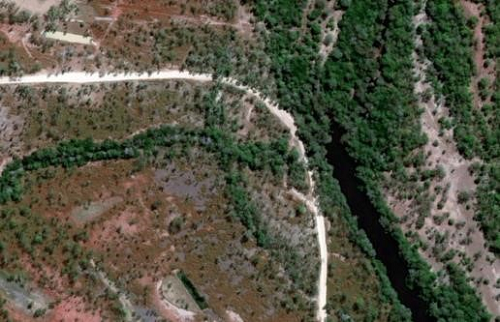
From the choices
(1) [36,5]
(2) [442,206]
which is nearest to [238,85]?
(1) [36,5]

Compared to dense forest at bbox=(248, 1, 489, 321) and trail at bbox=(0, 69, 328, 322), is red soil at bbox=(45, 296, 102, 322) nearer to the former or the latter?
trail at bbox=(0, 69, 328, 322)


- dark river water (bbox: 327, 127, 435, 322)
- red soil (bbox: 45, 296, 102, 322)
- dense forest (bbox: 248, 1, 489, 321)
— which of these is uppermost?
dense forest (bbox: 248, 1, 489, 321)

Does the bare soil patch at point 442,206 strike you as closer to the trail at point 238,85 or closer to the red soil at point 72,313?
the trail at point 238,85

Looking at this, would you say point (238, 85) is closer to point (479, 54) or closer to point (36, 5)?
point (36, 5)

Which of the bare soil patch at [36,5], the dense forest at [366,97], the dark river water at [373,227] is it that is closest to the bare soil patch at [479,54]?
the dense forest at [366,97]

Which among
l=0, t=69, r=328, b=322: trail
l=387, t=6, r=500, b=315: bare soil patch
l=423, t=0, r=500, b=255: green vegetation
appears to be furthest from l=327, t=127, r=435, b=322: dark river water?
l=423, t=0, r=500, b=255: green vegetation

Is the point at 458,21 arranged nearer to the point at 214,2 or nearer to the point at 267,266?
the point at 214,2
